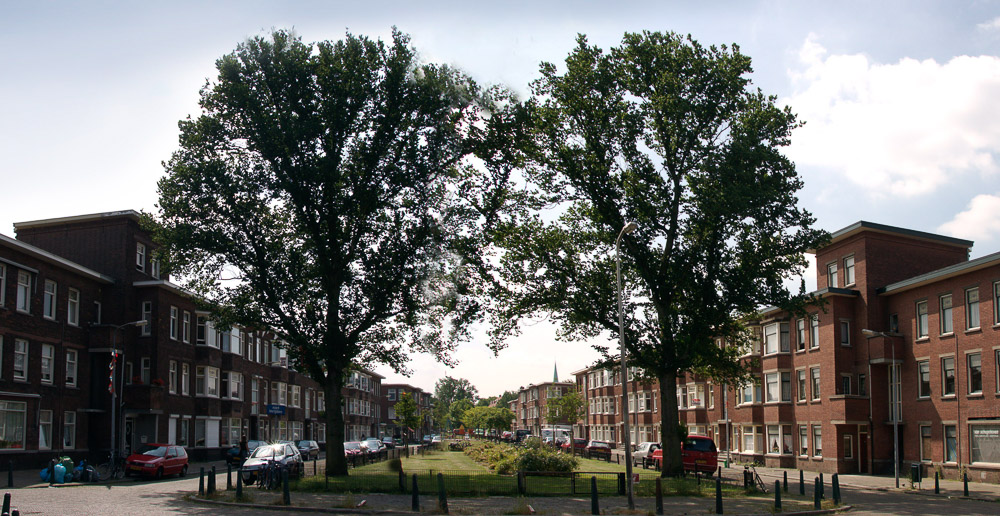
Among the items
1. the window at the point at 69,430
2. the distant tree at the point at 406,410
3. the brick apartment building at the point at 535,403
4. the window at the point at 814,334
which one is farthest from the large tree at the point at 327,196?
the brick apartment building at the point at 535,403

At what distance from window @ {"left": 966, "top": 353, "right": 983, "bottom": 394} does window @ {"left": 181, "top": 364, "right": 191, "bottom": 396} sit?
4534 cm

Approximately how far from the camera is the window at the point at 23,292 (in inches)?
1592

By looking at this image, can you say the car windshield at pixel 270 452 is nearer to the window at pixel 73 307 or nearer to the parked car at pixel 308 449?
the window at pixel 73 307

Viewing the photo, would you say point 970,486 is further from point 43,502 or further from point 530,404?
point 530,404

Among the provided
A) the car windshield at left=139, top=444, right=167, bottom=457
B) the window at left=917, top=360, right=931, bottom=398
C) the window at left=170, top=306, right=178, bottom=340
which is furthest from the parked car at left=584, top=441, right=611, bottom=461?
the car windshield at left=139, top=444, right=167, bottom=457

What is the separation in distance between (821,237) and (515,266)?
1310cm

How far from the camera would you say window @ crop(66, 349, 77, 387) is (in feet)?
146

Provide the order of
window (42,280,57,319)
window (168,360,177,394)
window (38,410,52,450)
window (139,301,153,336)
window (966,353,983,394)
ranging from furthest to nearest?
window (168,360,177,394)
window (139,301,153,336)
window (42,280,57,319)
window (38,410,52,450)
window (966,353,983,394)

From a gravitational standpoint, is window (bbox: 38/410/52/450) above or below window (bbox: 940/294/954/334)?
below

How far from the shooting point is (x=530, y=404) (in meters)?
161

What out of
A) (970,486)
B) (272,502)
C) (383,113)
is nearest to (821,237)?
(970,486)

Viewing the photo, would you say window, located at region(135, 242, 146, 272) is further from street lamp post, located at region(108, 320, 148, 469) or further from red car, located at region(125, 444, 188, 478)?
red car, located at region(125, 444, 188, 478)

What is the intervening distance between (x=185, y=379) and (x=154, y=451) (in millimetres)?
18422

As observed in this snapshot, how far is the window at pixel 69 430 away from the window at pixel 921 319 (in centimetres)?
4478
